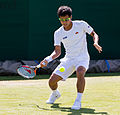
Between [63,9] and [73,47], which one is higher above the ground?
[63,9]

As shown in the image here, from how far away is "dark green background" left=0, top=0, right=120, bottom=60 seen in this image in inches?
404

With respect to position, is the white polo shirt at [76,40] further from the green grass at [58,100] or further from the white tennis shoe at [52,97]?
→ the green grass at [58,100]

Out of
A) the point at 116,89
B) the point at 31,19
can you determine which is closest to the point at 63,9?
the point at 116,89

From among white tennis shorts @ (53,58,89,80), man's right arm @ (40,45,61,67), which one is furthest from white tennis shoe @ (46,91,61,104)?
man's right arm @ (40,45,61,67)

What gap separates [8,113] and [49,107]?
0.69m

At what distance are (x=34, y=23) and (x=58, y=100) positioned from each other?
16.0ft

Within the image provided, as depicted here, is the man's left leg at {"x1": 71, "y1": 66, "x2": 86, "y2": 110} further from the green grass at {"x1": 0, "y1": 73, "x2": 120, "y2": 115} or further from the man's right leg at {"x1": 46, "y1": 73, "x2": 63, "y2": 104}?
the man's right leg at {"x1": 46, "y1": 73, "x2": 63, "y2": 104}

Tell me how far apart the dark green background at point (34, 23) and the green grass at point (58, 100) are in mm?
1831

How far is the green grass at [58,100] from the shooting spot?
483 centimetres

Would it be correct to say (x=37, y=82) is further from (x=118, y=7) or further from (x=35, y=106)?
(x=118, y=7)

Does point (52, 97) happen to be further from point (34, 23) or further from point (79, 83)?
point (34, 23)

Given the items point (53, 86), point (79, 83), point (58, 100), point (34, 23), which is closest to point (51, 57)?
point (53, 86)

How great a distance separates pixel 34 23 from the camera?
10.4m

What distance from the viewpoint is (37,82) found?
8.51 m
